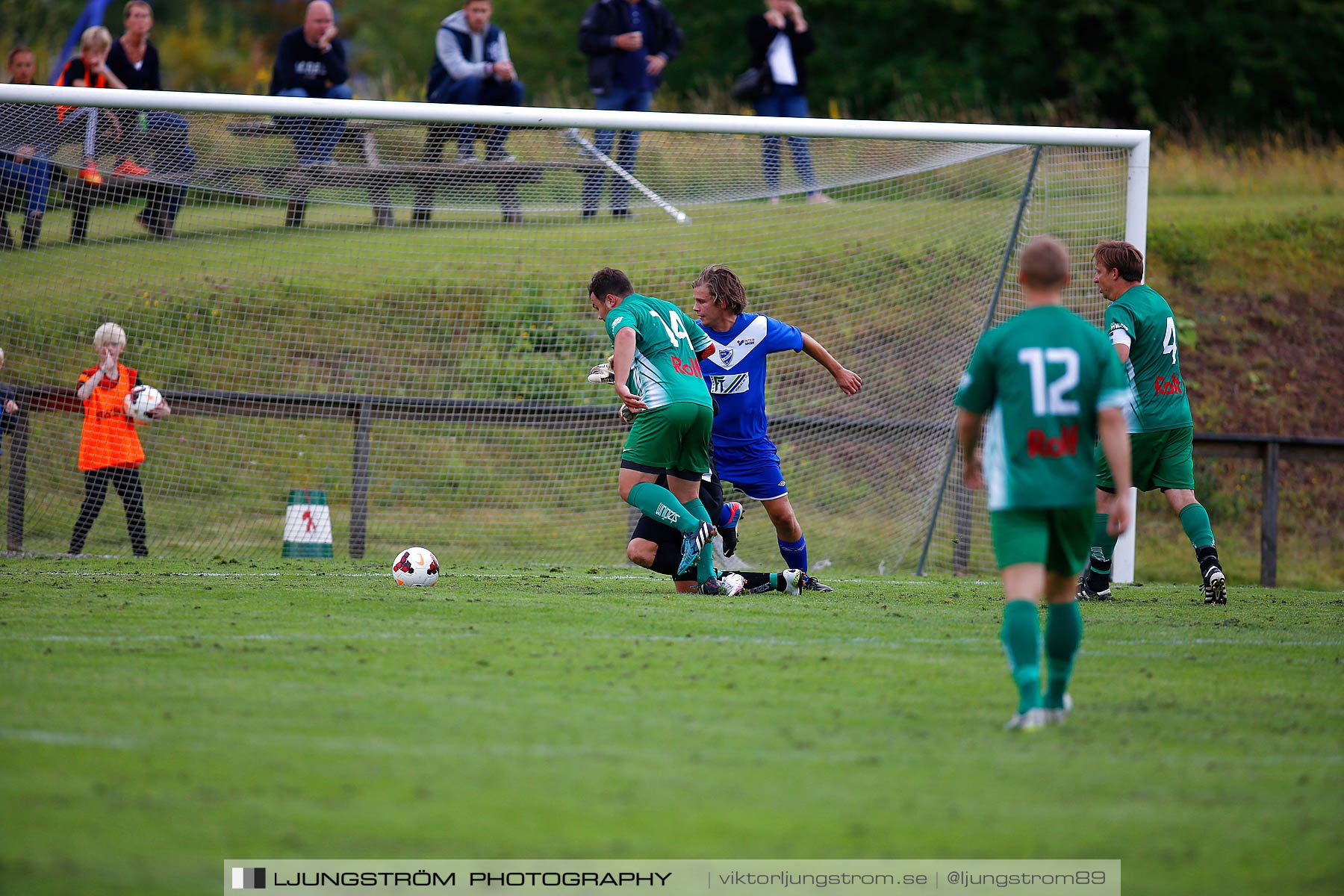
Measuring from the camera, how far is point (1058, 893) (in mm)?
3131

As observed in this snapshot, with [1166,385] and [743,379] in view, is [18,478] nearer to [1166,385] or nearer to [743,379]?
[743,379]

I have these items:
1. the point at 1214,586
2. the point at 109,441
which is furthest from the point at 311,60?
the point at 1214,586

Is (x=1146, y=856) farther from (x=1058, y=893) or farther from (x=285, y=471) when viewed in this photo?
(x=285, y=471)

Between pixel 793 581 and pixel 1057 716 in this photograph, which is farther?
pixel 793 581

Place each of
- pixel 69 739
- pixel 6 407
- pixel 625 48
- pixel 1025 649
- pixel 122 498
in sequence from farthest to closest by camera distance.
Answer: pixel 625 48 → pixel 122 498 → pixel 6 407 → pixel 1025 649 → pixel 69 739

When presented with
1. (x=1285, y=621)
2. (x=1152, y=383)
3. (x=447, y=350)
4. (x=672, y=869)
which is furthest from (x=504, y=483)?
(x=672, y=869)

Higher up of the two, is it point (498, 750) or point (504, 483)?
point (504, 483)

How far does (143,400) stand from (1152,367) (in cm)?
693

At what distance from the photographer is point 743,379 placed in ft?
27.7

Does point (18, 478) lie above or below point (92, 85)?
below

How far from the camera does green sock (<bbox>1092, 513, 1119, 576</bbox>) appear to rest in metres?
8.09

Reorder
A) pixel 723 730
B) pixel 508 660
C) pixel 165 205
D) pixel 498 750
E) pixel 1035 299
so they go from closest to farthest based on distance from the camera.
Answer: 1. pixel 498 750
2. pixel 723 730
3. pixel 1035 299
4. pixel 508 660
5. pixel 165 205

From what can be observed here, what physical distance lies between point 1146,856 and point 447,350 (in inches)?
381

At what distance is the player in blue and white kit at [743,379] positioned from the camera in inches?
328
